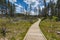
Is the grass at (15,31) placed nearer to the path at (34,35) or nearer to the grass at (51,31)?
the path at (34,35)

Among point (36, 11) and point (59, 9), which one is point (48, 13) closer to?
point (59, 9)

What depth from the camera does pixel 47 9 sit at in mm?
79000

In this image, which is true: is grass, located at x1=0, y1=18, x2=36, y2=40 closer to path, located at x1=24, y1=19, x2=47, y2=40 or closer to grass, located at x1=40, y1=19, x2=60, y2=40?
path, located at x1=24, y1=19, x2=47, y2=40

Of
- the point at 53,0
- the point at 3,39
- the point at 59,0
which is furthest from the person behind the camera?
the point at 53,0

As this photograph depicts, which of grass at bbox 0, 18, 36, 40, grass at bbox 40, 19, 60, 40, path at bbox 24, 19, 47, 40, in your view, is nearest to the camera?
path at bbox 24, 19, 47, 40

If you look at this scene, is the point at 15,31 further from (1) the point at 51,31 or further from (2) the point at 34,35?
(2) the point at 34,35

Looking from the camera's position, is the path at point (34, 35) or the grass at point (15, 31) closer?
the path at point (34, 35)

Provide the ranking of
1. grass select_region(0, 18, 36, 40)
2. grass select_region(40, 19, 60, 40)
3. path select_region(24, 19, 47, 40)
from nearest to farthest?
1. path select_region(24, 19, 47, 40)
2. grass select_region(0, 18, 36, 40)
3. grass select_region(40, 19, 60, 40)

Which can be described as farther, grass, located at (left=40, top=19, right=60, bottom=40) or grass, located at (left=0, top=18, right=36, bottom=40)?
grass, located at (left=40, top=19, right=60, bottom=40)

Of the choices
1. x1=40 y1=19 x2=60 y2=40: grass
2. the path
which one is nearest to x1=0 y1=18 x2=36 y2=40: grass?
the path

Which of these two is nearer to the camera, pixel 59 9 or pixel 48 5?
pixel 59 9

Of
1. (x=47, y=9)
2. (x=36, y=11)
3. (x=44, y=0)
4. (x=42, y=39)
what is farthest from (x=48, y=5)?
(x=42, y=39)

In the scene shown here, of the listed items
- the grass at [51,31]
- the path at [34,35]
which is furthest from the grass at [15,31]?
the grass at [51,31]

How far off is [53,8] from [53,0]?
165 inches
